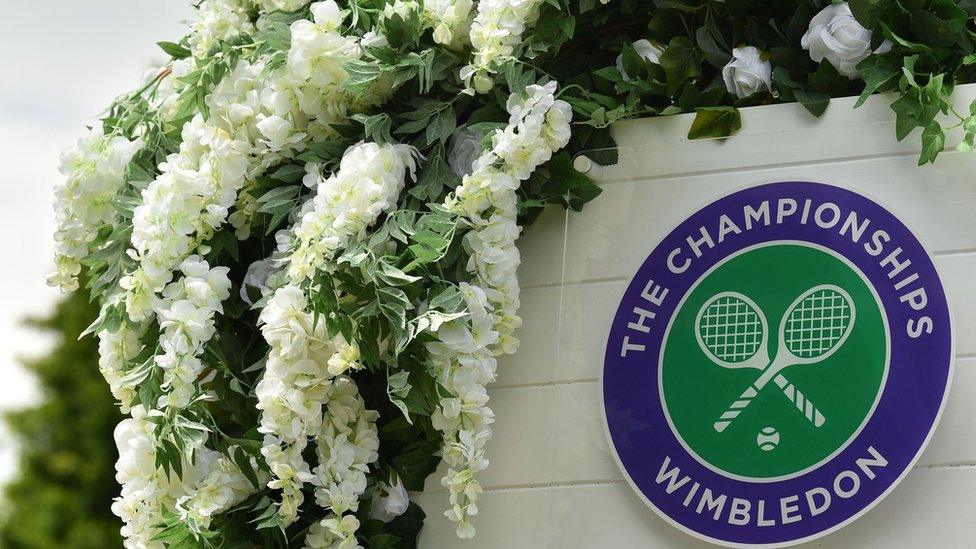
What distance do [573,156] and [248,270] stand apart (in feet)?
1.89

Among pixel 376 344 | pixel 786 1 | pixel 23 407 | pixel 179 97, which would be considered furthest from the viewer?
pixel 23 407

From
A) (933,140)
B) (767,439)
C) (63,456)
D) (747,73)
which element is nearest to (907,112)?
Result: (933,140)

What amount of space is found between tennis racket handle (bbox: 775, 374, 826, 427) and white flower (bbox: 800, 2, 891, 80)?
0.48 meters

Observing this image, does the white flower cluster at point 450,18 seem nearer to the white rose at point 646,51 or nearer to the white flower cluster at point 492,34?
the white flower cluster at point 492,34

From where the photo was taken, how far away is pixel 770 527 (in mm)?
1610

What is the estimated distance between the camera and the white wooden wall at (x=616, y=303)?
5.16 feet

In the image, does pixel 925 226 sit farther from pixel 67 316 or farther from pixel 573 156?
pixel 67 316

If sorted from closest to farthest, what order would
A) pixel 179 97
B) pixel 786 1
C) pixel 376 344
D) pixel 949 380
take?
pixel 949 380 < pixel 376 344 < pixel 786 1 < pixel 179 97

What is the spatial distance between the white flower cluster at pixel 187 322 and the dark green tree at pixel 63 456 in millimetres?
4682

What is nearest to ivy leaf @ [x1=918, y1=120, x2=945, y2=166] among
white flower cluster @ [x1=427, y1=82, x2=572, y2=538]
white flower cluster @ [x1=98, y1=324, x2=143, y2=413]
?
white flower cluster @ [x1=427, y1=82, x2=572, y2=538]

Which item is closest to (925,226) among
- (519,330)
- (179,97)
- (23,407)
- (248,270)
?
(519,330)

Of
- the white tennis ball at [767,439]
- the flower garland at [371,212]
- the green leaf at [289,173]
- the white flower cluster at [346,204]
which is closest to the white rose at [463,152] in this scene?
the flower garland at [371,212]

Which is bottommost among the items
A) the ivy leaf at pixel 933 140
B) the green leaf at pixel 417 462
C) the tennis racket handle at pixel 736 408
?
the green leaf at pixel 417 462

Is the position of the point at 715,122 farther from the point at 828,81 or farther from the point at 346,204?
the point at 346,204
